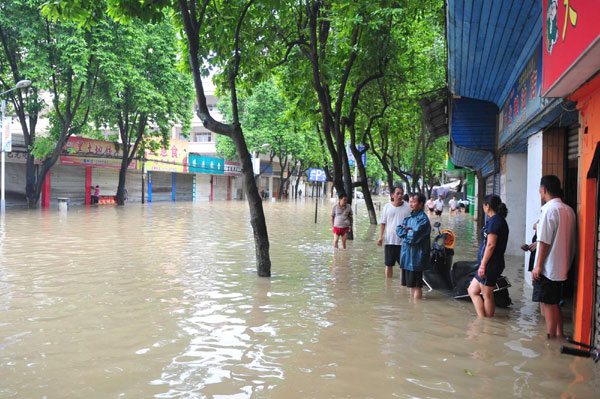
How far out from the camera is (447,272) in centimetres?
771

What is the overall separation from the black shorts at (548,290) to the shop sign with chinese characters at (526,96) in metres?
2.45

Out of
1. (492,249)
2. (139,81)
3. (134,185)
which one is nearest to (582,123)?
(492,249)

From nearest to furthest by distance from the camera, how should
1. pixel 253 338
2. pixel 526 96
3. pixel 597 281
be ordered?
1. pixel 597 281
2. pixel 253 338
3. pixel 526 96

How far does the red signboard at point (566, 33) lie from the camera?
360 cm

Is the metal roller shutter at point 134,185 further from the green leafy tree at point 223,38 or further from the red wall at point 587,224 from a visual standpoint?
the red wall at point 587,224

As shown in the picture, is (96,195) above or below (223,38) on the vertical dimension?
below

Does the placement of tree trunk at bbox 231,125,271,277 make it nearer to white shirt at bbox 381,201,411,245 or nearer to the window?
white shirt at bbox 381,201,411,245

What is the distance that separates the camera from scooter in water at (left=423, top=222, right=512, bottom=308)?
7.01 meters

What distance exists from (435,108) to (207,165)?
35940 mm

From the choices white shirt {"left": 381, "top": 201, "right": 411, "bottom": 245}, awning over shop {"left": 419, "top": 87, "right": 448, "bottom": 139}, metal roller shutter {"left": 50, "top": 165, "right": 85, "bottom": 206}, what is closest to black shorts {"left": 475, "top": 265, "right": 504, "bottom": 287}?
white shirt {"left": 381, "top": 201, "right": 411, "bottom": 245}

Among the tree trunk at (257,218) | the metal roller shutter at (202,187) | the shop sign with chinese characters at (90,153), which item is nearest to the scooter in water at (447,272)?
the tree trunk at (257,218)

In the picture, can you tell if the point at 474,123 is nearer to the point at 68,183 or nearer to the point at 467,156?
the point at 467,156

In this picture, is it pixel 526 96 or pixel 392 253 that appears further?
pixel 392 253

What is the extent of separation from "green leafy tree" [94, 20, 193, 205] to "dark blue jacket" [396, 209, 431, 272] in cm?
1807
